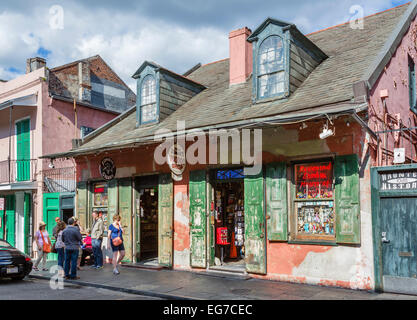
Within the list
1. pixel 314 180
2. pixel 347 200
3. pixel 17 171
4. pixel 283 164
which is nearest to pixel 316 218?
pixel 314 180

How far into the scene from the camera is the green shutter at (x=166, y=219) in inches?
460

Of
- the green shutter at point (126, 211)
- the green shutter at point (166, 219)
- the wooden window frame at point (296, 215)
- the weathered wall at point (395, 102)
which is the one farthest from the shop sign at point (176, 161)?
the weathered wall at point (395, 102)

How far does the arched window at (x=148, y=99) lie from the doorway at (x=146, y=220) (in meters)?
2.29

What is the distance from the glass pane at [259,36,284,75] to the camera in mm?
10852

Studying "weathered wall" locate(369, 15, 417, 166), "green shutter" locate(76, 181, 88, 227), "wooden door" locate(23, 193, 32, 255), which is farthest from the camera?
"wooden door" locate(23, 193, 32, 255)

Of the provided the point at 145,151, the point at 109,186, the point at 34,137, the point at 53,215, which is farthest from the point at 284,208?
the point at 34,137

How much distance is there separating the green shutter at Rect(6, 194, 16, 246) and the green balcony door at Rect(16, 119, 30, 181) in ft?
6.05

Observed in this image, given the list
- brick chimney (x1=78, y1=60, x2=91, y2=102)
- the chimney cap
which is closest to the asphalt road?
the chimney cap

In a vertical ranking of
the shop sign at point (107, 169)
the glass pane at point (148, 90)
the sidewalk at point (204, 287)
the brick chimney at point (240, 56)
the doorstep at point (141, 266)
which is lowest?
the doorstep at point (141, 266)

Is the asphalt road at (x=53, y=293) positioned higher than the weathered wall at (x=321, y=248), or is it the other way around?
the weathered wall at (x=321, y=248)

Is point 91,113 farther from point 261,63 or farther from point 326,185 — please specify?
point 326,185

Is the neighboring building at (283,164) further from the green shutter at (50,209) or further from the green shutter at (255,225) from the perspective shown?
the green shutter at (50,209)

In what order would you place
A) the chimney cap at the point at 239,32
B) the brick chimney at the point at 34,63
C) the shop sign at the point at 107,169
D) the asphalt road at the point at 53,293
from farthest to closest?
the brick chimney at the point at 34,63, the chimney cap at the point at 239,32, the shop sign at the point at 107,169, the asphalt road at the point at 53,293

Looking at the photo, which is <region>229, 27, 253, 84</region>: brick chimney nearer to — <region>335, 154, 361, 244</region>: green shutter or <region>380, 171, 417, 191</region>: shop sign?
<region>335, 154, 361, 244</region>: green shutter
